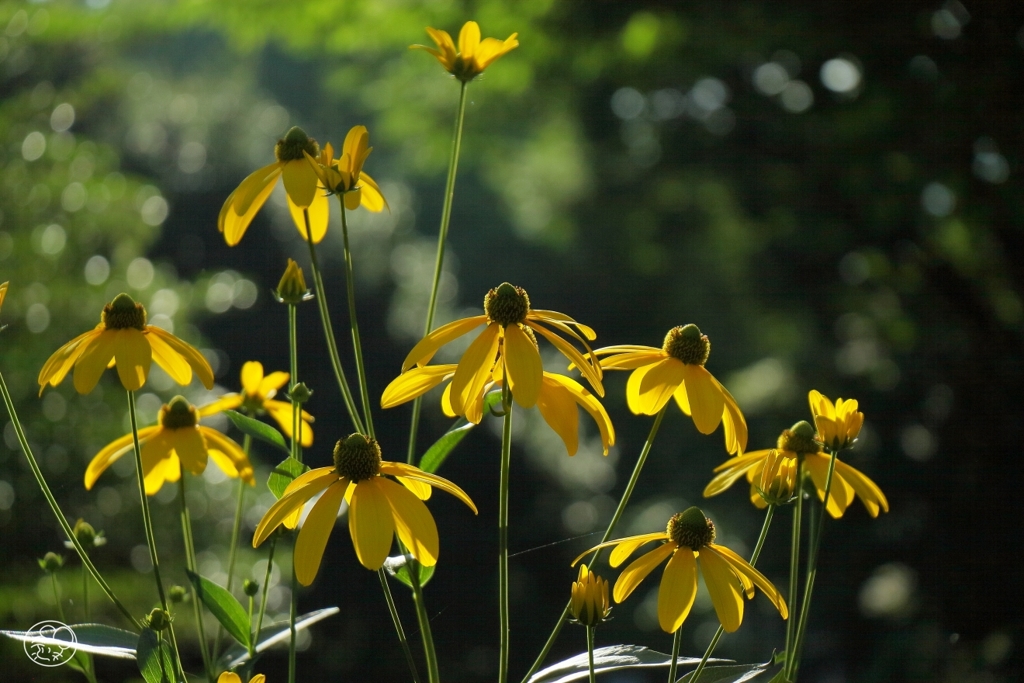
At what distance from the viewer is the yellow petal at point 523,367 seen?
1.15 ft

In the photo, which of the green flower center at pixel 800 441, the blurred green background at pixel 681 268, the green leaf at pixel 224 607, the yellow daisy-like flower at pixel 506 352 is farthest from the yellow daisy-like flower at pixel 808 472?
the blurred green background at pixel 681 268

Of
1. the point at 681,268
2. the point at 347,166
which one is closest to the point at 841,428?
the point at 347,166

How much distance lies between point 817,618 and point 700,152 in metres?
1.92

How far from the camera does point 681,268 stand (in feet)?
14.5

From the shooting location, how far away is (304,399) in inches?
17.0

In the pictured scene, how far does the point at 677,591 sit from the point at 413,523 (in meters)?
0.12

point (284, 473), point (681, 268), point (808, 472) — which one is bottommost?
point (681, 268)

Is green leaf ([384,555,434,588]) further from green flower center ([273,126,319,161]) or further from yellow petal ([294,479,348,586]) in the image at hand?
green flower center ([273,126,319,161])

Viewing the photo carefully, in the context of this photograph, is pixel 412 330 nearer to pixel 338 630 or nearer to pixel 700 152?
pixel 338 630

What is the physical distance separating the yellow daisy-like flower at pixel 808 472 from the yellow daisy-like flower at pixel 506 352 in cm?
→ 11

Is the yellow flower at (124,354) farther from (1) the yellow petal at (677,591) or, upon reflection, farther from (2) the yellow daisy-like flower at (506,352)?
(1) the yellow petal at (677,591)

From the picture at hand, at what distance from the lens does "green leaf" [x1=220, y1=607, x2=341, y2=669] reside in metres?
0.42

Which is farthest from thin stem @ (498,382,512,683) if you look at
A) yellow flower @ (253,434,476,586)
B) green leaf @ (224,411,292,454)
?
A: green leaf @ (224,411,292,454)

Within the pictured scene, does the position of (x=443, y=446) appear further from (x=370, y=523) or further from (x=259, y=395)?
(x=259, y=395)
